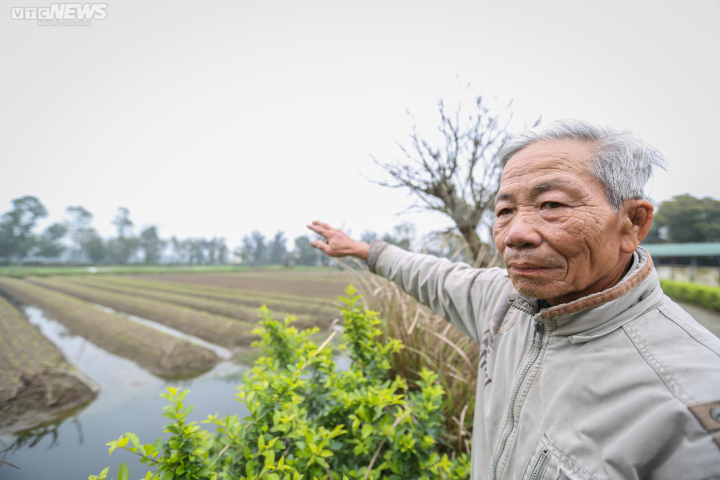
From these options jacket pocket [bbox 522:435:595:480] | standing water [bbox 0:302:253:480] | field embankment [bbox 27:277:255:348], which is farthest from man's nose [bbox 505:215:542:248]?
field embankment [bbox 27:277:255:348]

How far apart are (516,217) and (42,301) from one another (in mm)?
6090

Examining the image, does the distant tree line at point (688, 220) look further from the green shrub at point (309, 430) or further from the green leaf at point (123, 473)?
the green leaf at point (123, 473)

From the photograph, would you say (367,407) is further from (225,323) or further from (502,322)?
(225,323)

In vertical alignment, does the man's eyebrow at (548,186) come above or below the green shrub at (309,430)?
above

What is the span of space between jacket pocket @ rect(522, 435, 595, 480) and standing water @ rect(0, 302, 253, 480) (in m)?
1.80

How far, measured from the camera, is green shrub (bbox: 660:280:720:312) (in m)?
7.64

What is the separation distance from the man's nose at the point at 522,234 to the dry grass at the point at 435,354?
56.9 inches

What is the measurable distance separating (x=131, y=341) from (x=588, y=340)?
5.08 m

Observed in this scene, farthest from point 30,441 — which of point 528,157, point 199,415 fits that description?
point 528,157

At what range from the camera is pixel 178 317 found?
617 centimetres

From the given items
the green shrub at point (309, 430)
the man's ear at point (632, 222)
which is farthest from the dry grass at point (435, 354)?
the man's ear at point (632, 222)

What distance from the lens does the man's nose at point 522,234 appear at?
0.91 m

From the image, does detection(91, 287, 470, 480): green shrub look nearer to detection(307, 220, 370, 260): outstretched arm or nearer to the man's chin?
detection(307, 220, 370, 260): outstretched arm

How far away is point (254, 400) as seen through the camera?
138 cm
